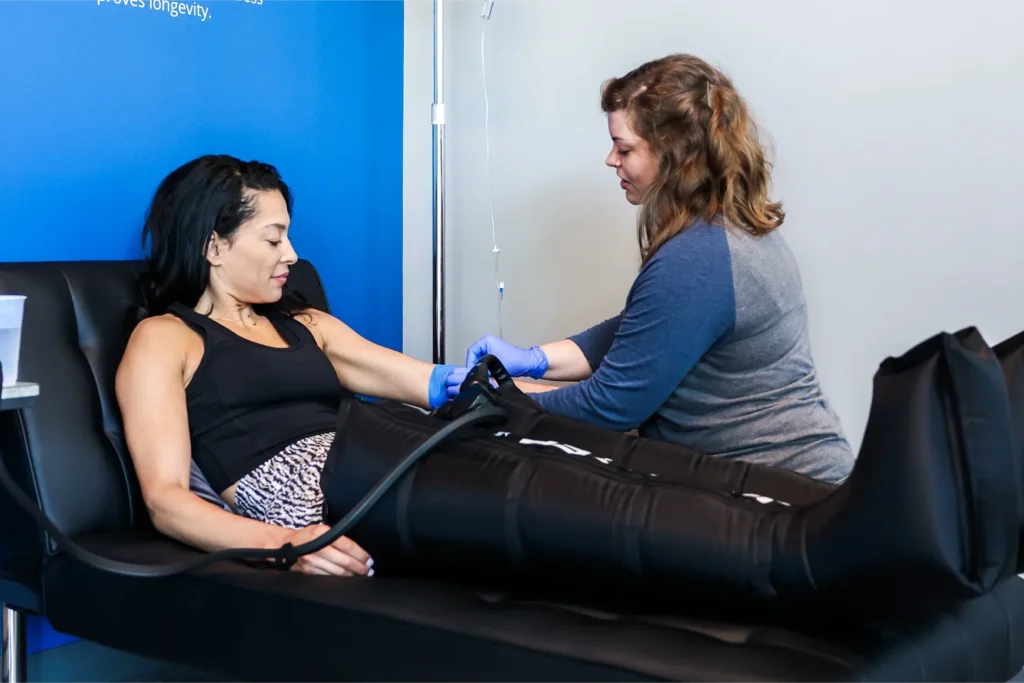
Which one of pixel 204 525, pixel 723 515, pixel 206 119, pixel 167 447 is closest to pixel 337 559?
pixel 204 525

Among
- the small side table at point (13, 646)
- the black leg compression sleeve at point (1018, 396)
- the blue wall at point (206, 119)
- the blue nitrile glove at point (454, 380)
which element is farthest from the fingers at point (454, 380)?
the black leg compression sleeve at point (1018, 396)

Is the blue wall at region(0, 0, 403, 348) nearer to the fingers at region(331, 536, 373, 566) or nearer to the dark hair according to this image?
the dark hair

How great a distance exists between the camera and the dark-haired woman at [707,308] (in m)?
1.53

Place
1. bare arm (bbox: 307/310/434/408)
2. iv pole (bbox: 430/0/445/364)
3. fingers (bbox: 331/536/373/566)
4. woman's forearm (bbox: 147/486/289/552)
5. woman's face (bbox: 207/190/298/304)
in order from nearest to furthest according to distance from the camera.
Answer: fingers (bbox: 331/536/373/566) → woman's forearm (bbox: 147/486/289/552) → woman's face (bbox: 207/190/298/304) → bare arm (bbox: 307/310/434/408) → iv pole (bbox: 430/0/445/364)

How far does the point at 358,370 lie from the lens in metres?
2.00

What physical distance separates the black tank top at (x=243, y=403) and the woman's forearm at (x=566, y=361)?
1.47 ft

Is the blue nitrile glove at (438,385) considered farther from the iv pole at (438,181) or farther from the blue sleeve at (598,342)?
the iv pole at (438,181)

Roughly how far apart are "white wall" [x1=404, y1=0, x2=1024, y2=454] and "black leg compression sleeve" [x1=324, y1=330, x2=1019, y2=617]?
78 cm

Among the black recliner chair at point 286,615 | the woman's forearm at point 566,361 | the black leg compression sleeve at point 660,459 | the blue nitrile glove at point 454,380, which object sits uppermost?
the woman's forearm at point 566,361

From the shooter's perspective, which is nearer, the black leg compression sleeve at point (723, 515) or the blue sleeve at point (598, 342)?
the black leg compression sleeve at point (723, 515)

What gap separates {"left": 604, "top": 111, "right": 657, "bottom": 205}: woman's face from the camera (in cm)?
170

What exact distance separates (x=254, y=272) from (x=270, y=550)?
641 millimetres

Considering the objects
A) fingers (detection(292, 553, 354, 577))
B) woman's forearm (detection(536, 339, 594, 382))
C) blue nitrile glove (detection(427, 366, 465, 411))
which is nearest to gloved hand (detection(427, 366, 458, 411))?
blue nitrile glove (detection(427, 366, 465, 411))

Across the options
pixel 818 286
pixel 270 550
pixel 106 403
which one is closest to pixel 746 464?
pixel 270 550
